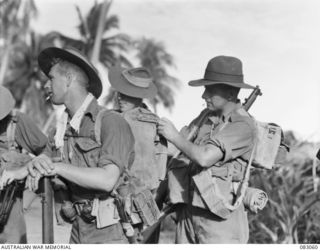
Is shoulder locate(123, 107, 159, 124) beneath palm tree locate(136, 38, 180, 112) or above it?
above

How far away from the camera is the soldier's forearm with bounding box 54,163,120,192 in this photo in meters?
2.97

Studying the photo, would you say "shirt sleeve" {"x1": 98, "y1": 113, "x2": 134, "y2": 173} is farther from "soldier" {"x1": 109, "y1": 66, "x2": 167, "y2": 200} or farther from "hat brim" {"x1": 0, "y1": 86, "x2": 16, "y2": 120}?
"hat brim" {"x1": 0, "y1": 86, "x2": 16, "y2": 120}

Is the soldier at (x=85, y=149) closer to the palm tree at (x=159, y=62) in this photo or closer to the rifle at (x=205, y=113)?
the rifle at (x=205, y=113)

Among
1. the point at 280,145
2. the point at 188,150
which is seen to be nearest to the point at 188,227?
the point at 188,150

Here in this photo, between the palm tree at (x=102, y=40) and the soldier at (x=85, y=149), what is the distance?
31.2 meters

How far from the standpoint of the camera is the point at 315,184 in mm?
8633

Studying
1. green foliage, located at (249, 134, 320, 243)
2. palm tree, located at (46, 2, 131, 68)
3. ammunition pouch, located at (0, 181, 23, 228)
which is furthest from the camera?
palm tree, located at (46, 2, 131, 68)

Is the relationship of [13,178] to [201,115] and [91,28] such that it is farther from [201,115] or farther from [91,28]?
[91,28]

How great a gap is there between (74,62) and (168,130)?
0.78 m

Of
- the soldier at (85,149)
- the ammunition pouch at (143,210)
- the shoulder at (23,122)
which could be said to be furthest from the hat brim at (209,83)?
the shoulder at (23,122)

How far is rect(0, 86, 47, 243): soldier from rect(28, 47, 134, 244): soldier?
0.62 metres

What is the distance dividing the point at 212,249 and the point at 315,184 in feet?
17.4

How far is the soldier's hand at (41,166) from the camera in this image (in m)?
2.97

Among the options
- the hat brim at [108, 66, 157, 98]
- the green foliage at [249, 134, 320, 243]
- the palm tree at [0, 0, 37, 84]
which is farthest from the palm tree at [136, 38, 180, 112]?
the hat brim at [108, 66, 157, 98]
